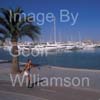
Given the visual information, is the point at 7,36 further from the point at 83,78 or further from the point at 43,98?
the point at 43,98

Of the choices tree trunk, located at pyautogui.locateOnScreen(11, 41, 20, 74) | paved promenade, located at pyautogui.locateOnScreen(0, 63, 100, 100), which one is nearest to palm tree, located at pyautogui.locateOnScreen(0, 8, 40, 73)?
tree trunk, located at pyautogui.locateOnScreen(11, 41, 20, 74)

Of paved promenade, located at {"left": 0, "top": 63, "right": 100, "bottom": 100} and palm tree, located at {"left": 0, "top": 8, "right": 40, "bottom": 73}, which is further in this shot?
palm tree, located at {"left": 0, "top": 8, "right": 40, "bottom": 73}

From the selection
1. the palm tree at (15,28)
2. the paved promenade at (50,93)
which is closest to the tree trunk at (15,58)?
the palm tree at (15,28)

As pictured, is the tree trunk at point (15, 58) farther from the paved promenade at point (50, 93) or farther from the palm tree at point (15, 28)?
the paved promenade at point (50, 93)

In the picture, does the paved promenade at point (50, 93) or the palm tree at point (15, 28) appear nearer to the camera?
the paved promenade at point (50, 93)

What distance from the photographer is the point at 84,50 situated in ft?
410

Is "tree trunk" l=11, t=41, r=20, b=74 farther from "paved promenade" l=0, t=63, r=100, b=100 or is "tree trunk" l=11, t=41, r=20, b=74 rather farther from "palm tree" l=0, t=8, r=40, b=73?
"paved promenade" l=0, t=63, r=100, b=100

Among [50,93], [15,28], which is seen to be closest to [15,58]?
[15,28]

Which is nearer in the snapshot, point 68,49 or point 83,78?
point 83,78

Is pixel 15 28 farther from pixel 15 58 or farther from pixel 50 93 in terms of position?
pixel 50 93

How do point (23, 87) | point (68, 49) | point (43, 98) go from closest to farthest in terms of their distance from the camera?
1. point (43, 98)
2. point (23, 87)
3. point (68, 49)

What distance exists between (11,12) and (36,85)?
1003 centimetres

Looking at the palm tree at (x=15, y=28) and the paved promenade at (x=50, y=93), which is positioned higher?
the palm tree at (x=15, y=28)

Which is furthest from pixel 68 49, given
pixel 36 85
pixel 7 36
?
pixel 36 85
